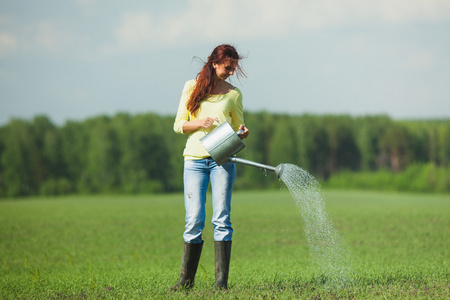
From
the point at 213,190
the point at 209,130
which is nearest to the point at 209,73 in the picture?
the point at 209,130

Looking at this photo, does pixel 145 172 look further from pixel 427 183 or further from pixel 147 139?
pixel 427 183

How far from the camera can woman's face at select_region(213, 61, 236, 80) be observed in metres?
4.84

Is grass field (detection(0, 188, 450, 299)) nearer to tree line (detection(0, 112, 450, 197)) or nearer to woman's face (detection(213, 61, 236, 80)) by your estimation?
woman's face (detection(213, 61, 236, 80))

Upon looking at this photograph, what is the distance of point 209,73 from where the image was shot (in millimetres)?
4887

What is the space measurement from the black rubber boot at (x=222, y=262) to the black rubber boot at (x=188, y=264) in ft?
0.67

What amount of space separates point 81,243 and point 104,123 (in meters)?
30.0

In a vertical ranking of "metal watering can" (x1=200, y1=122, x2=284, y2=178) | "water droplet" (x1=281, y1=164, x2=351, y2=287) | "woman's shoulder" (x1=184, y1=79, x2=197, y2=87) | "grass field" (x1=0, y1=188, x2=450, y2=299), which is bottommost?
"grass field" (x1=0, y1=188, x2=450, y2=299)

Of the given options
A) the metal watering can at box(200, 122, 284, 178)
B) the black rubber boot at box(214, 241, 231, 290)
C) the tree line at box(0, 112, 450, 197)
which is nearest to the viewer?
the metal watering can at box(200, 122, 284, 178)

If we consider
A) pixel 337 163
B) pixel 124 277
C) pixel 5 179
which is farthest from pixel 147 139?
pixel 124 277

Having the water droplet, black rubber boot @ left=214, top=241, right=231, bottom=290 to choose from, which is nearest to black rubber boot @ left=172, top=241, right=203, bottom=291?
black rubber boot @ left=214, top=241, right=231, bottom=290

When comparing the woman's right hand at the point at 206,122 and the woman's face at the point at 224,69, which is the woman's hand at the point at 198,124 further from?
the woman's face at the point at 224,69

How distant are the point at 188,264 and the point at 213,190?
0.79 metres

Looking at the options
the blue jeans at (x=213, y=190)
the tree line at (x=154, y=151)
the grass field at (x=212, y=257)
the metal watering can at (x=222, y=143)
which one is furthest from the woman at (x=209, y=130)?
the tree line at (x=154, y=151)

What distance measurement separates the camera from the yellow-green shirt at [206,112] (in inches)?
193
